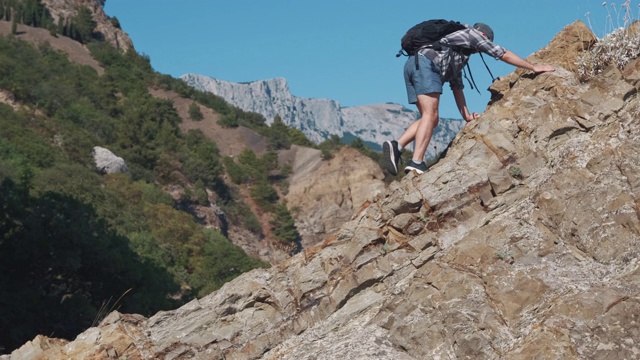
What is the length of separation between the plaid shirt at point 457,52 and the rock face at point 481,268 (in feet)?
1.87

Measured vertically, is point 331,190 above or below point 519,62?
above

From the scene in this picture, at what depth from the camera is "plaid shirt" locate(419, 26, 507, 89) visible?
8.39 m

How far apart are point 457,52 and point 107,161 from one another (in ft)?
134

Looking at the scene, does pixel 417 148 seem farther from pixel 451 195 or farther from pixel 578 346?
pixel 578 346

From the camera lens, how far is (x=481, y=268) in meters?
6.91

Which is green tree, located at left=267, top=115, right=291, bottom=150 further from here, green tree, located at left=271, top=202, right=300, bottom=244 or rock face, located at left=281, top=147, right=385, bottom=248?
green tree, located at left=271, top=202, right=300, bottom=244

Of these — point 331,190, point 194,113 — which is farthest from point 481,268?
point 194,113

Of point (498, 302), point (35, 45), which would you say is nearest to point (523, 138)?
point (498, 302)

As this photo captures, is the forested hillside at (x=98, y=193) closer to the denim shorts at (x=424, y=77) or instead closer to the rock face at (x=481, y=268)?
the rock face at (x=481, y=268)

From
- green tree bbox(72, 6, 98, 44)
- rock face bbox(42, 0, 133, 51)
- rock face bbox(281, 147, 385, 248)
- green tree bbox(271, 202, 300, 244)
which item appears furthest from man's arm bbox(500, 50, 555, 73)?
rock face bbox(42, 0, 133, 51)

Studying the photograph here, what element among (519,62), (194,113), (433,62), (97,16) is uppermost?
(97,16)

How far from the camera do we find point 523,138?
8062 mm

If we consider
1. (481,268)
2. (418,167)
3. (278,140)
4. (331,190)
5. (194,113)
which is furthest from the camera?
(194,113)

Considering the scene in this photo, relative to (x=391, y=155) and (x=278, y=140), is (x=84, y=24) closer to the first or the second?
(x=278, y=140)
